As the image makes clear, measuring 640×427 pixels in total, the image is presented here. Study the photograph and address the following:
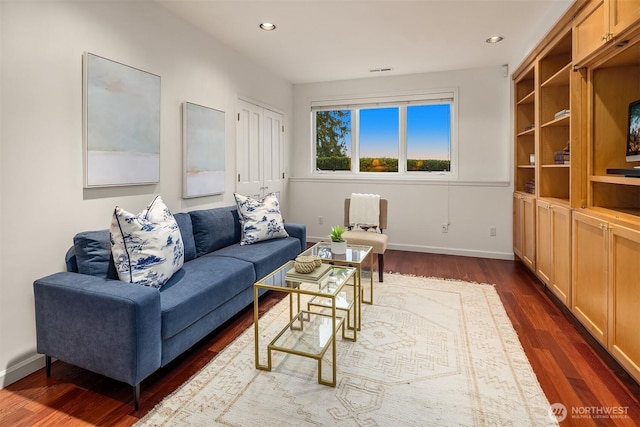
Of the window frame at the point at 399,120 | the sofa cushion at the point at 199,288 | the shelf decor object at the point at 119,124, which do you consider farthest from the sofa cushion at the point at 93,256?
the window frame at the point at 399,120

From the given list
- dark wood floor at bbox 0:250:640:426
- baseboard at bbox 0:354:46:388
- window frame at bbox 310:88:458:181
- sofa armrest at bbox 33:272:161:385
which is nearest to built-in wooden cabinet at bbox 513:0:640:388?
dark wood floor at bbox 0:250:640:426

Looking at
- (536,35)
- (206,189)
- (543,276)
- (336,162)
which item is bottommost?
(543,276)

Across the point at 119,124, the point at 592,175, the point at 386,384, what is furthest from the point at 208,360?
the point at 592,175

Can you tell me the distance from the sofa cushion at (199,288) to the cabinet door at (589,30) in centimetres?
274

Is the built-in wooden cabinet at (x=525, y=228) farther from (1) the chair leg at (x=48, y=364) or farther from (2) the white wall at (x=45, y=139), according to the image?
(1) the chair leg at (x=48, y=364)

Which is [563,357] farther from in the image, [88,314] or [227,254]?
[88,314]

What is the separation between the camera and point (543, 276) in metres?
3.32

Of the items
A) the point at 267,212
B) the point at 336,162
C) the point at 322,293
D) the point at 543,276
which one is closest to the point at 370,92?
the point at 336,162

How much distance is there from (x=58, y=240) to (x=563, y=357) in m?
3.16

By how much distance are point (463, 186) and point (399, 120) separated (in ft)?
4.31

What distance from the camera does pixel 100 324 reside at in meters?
1.75

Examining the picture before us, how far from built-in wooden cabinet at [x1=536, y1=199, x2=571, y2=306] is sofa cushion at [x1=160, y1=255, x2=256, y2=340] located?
2.40 meters

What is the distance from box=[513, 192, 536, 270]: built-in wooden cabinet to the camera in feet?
12.1

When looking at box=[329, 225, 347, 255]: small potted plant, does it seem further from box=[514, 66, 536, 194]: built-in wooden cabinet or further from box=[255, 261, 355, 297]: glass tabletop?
box=[514, 66, 536, 194]: built-in wooden cabinet
